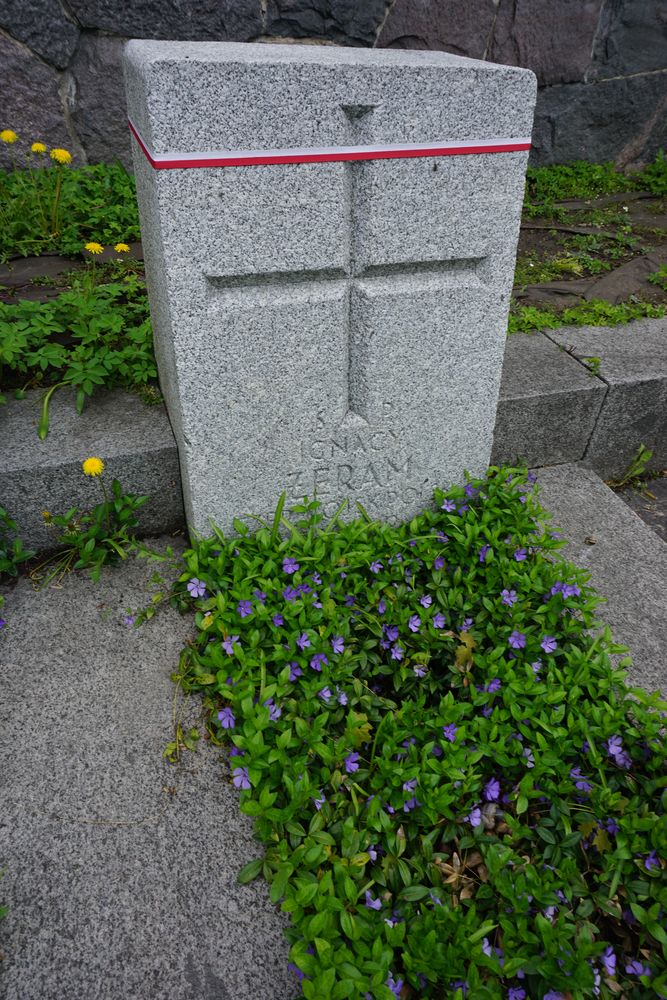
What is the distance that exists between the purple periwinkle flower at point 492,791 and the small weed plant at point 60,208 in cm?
255

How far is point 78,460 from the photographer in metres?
1.91

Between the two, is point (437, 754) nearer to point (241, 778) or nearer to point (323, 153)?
point (241, 778)

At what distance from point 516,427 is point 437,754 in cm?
126

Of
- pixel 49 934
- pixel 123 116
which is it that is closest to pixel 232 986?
pixel 49 934

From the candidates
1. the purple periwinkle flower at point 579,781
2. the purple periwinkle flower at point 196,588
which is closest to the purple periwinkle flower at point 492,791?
the purple periwinkle flower at point 579,781

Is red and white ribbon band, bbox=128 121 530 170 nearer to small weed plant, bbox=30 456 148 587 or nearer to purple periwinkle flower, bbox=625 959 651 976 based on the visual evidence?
small weed plant, bbox=30 456 148 587

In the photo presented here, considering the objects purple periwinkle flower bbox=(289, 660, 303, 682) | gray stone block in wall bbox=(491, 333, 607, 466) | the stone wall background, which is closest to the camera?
purple periwinkle flower bbox=(289, 660, 303, 682)

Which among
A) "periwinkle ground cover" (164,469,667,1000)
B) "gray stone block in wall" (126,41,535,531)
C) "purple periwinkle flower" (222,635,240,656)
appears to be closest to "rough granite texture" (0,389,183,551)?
"gray stone block in wall" (126,41,535,531)

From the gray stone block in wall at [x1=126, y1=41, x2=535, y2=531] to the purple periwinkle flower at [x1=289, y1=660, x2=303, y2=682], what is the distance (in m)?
0.48

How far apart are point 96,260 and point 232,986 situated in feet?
8.45

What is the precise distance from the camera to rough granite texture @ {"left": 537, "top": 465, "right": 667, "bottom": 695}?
5.89 ft

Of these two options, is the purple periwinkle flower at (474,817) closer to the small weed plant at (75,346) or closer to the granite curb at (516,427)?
the granite curb at (516,427)

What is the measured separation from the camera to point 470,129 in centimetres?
156

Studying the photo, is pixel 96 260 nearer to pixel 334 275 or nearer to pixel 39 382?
pixel 39 382
